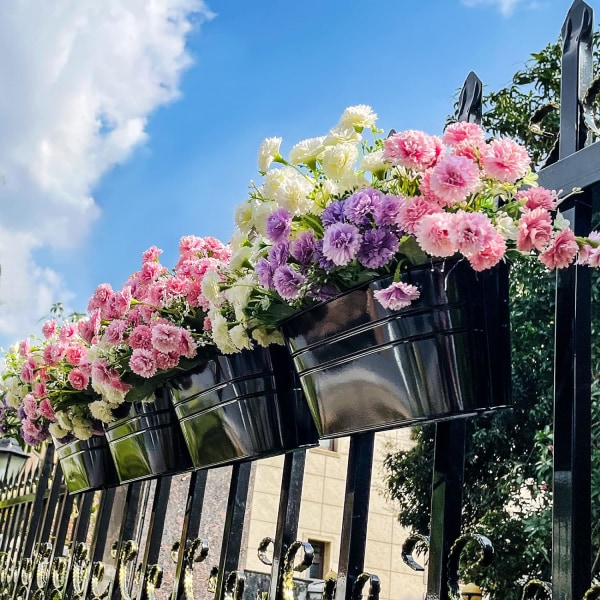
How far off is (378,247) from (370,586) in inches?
19.6

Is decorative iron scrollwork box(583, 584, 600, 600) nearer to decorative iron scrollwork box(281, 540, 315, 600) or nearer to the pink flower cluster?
decorative iron scrollwork box(281, 540, 315, 600)

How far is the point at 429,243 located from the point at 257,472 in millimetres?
14507

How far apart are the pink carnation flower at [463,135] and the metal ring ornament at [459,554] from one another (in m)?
0.56

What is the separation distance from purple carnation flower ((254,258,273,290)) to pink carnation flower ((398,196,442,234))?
0.83ft

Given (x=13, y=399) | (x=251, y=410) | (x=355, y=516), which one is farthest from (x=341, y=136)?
(x=13, y=399)

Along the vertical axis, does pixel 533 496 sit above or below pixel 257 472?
below

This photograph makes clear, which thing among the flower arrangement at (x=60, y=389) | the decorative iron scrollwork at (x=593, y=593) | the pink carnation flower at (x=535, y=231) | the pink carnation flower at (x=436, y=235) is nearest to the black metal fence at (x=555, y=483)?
the decorative iron scrollwork at (x=593, y=593)

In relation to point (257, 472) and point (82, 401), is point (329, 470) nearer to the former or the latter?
point (257, 472)

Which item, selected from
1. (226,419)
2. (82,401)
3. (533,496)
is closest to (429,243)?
(226,419)

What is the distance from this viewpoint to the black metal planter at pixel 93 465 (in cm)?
208

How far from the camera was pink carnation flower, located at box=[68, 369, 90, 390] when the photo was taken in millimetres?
1913

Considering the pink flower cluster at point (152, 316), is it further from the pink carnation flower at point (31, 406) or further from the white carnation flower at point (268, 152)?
the pink carnation flower at point (31, 406)

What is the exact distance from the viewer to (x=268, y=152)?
1.30 metres

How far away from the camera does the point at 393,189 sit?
114 centimetres
